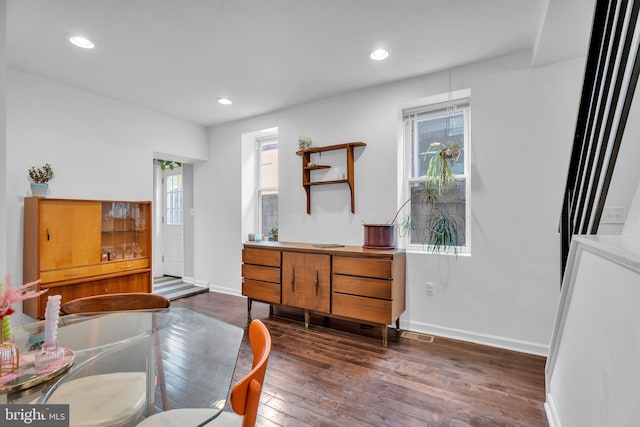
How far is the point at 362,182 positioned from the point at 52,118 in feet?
11.3

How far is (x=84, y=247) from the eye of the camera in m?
3.20

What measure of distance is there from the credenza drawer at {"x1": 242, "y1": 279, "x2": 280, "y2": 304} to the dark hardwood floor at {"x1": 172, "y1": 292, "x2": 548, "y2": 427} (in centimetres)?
40

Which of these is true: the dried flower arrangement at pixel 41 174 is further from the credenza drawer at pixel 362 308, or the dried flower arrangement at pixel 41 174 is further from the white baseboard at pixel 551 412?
the white baseboard at pixel 551 412

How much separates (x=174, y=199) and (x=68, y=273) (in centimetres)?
284

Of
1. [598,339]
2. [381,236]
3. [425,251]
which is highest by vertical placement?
[381,236]

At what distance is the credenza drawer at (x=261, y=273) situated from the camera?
3.46m

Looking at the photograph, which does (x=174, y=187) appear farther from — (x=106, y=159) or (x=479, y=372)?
(x=479, y=372)

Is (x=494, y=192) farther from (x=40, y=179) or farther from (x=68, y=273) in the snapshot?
(x=40, y=179)

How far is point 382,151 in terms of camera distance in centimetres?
337

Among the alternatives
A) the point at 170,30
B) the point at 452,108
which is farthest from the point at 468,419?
the point at 170,30

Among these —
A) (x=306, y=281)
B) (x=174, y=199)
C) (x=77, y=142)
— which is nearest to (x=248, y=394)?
(x=306, y=281)

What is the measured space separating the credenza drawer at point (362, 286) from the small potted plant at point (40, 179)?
9.81 ft

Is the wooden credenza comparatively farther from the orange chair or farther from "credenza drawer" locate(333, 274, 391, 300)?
the orange chair

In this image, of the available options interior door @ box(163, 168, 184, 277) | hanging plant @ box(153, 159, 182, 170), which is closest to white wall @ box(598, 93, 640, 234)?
hanging plant @ box(153, 159, 182, 170)
